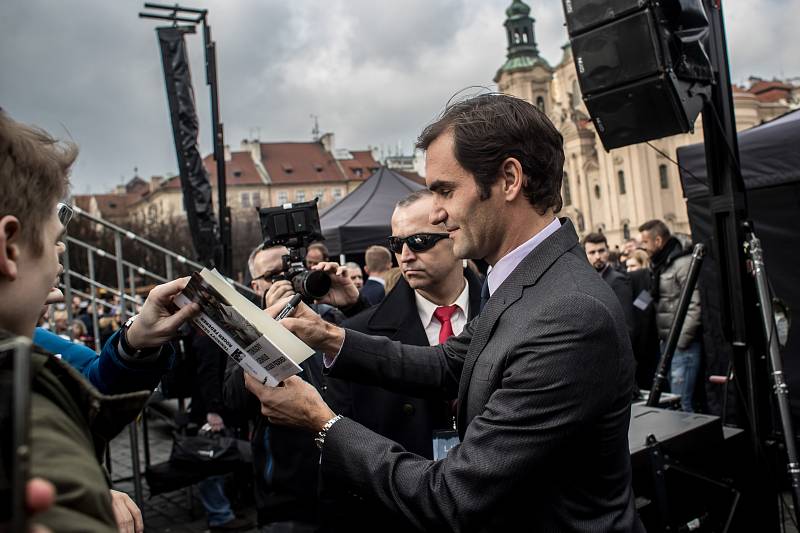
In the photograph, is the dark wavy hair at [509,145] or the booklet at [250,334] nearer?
the booklet at [250,334]

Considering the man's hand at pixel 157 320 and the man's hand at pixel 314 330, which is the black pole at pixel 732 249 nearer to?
the man's hand at pixel 314 330

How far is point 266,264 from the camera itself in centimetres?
423

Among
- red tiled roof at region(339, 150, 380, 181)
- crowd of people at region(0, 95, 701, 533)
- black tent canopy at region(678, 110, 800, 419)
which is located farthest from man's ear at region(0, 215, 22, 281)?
red tiled roof at region(339, 150, 380, 181)

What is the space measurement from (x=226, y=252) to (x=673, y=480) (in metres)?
7.18

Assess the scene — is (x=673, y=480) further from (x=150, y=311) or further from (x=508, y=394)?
(x=150, y=311)

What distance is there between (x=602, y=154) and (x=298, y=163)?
36924 millimetres

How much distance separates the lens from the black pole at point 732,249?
11.6 feet

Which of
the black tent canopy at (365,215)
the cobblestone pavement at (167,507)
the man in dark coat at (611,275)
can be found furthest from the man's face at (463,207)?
the black tent canopy at (365,215)

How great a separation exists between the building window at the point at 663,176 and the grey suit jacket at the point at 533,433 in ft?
203

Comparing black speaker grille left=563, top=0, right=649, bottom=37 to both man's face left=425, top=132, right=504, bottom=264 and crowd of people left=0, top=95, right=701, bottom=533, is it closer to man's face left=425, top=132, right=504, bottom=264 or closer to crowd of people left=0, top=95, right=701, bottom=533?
crowd of people left=0, top=95, right=701, bottom=533

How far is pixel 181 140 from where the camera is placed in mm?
8633

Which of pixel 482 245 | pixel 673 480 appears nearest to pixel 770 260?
pixel 673 480

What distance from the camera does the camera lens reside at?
103 inches

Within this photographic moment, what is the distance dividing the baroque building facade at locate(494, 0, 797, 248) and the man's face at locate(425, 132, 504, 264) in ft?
152
